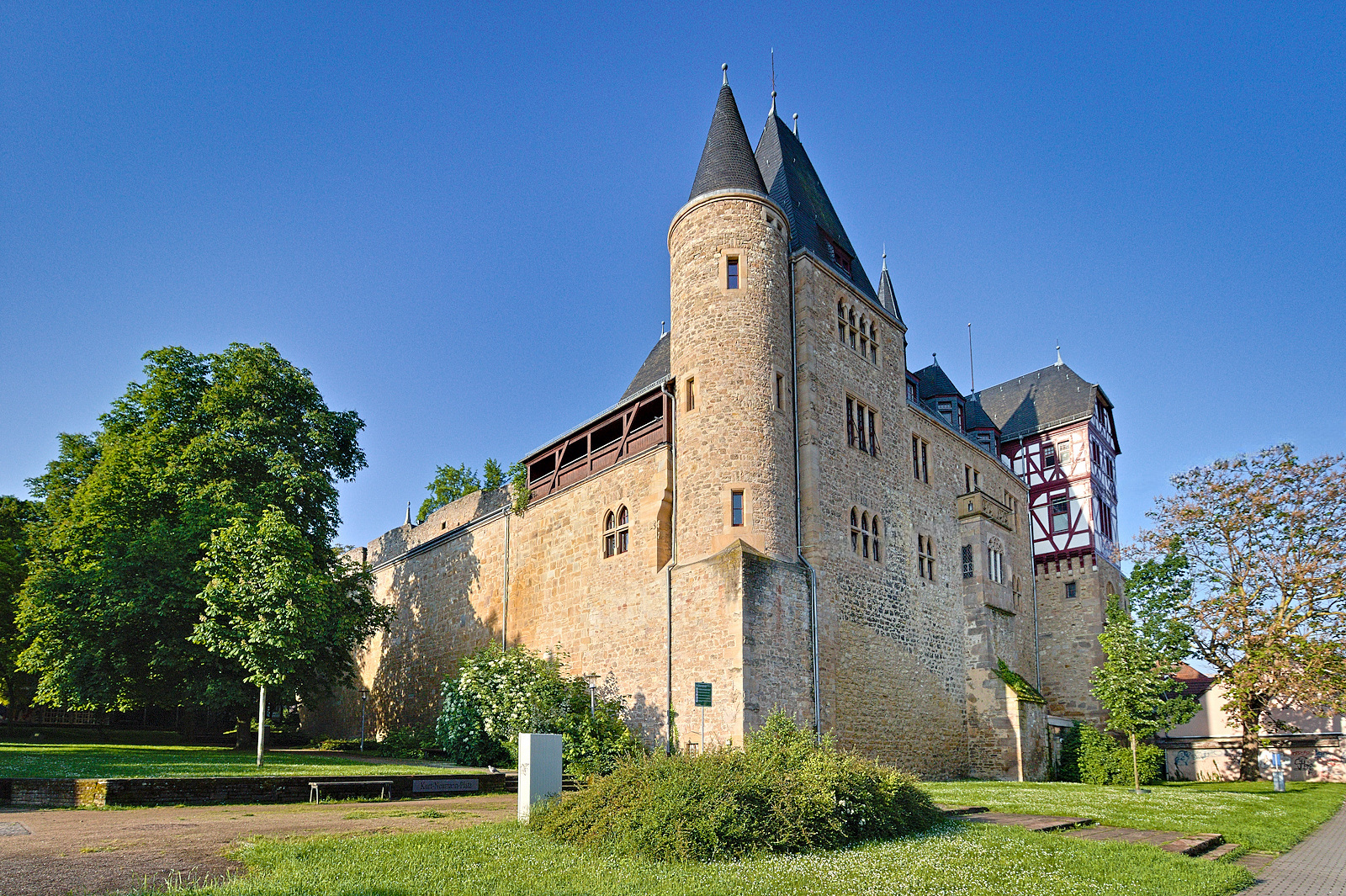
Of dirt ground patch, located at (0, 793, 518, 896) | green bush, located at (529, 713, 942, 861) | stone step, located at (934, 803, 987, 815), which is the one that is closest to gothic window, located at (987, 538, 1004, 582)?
stone step, located at (934, 803, 987, 815)

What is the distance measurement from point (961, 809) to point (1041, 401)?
28.8 m

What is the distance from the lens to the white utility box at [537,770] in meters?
10.6

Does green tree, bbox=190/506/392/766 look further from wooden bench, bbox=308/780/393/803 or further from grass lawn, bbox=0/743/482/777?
wooden bench, bbox=308/780/393/803

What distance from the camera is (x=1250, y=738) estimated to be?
28.3 metres

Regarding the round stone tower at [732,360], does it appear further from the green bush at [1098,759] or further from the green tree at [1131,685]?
the green bush at [1098,759]

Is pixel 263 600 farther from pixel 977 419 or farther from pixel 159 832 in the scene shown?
pixel 977 419

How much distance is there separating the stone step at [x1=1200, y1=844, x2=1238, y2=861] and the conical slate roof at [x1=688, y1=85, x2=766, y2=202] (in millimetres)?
16022

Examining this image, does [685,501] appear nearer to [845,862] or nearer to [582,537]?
[582,537]

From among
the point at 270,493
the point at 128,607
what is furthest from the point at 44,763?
the point at 270,493

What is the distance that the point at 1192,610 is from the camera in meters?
28.3

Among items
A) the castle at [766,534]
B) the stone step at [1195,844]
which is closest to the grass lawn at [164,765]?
the castle at [766,534]

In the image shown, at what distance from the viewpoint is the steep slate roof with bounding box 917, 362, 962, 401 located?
33281mm

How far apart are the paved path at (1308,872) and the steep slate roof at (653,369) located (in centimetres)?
1721

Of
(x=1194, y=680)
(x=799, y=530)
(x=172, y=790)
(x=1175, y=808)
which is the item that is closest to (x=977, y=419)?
(x=799, y=530)
